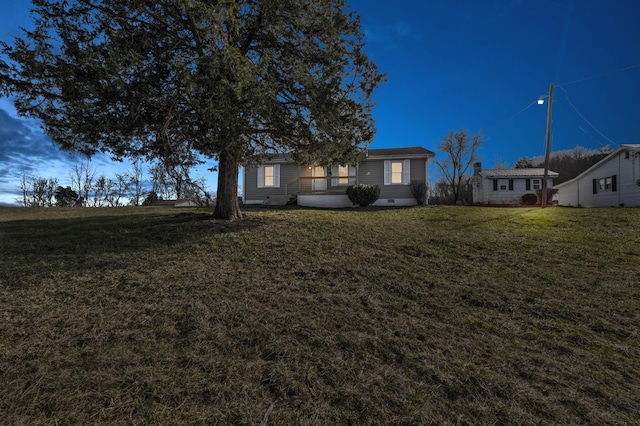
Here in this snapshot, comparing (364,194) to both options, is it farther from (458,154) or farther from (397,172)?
(458,154)

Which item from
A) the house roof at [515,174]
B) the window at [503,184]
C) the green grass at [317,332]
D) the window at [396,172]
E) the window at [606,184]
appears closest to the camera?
the green grass at [317,332]

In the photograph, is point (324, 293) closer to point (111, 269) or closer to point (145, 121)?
point (111, 269)

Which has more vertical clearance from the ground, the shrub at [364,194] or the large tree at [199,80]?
the large tree at [199,80]

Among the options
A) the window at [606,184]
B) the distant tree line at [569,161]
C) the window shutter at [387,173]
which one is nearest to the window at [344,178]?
the window shutter at [387,173]

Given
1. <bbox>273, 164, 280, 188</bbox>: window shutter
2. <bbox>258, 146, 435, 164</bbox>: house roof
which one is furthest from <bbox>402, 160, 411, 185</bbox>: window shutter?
<bbox>273, 164, 280, 188</bbox>: window shutter

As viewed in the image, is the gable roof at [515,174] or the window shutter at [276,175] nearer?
the window shutter at [276,175]

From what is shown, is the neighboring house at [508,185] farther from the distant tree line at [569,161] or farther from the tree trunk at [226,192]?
the tree trunk at [226,192]

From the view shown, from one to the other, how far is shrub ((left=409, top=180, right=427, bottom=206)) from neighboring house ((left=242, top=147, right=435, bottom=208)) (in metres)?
0.39

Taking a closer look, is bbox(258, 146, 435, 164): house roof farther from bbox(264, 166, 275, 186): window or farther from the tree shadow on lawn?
the tree shadow on lawn

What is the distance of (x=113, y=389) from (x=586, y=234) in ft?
32.8

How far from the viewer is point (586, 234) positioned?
7.64 m

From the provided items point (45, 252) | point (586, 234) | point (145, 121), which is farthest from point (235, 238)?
point (586, 234)

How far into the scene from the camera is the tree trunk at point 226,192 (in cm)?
862

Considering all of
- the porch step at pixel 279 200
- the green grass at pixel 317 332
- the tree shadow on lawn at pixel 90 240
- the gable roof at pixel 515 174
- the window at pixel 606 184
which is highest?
the gable roof at pixel 515 174
